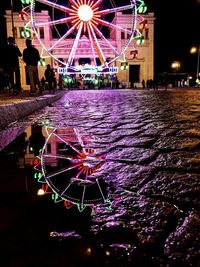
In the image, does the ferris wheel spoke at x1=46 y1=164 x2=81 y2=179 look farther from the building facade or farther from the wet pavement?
the building facade

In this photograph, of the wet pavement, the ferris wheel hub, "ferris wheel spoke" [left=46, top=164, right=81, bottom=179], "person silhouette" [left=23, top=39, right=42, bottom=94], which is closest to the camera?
the wet pavement

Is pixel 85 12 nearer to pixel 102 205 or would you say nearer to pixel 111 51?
pixel 111 51

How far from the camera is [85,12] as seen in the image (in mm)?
25156

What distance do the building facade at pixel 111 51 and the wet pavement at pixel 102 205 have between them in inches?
1579

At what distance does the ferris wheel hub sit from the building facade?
577 inches

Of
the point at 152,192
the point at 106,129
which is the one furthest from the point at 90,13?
the point at 152,192

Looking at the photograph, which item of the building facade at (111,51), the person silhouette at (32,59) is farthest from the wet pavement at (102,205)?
the building facade at (111,51)

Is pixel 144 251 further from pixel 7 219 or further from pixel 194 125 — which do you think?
pixel 194 125

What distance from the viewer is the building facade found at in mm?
41531

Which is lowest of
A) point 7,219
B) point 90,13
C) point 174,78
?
point 7,219

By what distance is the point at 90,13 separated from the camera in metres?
25.3

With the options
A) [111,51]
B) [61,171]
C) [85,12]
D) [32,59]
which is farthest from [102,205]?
[111,51]

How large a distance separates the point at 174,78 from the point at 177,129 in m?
52.8

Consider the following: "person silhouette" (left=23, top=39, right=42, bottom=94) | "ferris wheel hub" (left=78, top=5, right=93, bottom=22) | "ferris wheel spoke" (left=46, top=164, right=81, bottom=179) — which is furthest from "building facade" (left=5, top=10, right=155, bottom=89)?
"ferris wheel spoke" (left=46, top=164, right=81, bottom=179)
